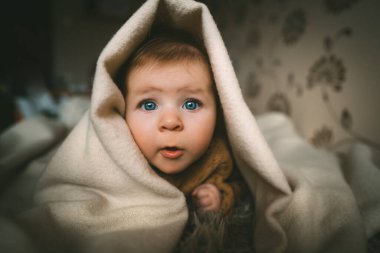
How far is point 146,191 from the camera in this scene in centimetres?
49

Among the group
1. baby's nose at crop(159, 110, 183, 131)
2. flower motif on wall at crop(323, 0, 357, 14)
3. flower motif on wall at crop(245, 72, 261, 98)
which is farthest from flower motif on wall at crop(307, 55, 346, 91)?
baby's nose at crop(159, 110, 183, 131)

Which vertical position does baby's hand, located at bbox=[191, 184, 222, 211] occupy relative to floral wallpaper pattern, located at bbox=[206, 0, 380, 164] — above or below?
below

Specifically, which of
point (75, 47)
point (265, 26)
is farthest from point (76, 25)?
point (265, 26)

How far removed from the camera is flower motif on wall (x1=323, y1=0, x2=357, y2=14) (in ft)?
2.54

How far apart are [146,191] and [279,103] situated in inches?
31.1

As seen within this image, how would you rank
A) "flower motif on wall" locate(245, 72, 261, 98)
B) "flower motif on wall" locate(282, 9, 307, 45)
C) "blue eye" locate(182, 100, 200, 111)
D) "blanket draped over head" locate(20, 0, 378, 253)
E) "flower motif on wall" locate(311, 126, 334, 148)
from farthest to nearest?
"flower motif on wall" locate(245, 72, 261, 98) → "flower motif on wall" locate(282, 9, 307, 45) → "flower motif on wall" locate(311, 126, 334, 148) → "blue eye" locate(182, 100, 200, 111) → "blanket draped over head" locate(20, 0, 378, 253)

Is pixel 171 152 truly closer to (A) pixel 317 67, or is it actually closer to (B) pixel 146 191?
(B) pixel 146 191

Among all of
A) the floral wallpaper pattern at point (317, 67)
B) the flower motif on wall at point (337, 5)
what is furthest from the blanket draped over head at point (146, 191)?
the flower motif on wall at point (337, 5)

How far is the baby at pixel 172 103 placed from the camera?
498 millimetres

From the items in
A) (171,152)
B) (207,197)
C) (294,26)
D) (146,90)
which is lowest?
(207,197)

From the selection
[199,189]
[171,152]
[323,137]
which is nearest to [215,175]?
Result: [199,189]

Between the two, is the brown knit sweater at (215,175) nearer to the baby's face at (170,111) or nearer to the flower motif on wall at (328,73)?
the baby's face at (170,111)

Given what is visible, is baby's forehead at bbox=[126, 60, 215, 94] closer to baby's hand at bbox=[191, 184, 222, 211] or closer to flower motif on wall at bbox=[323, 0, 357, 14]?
baby's hand at bbox=[191, 184, 222, 211]

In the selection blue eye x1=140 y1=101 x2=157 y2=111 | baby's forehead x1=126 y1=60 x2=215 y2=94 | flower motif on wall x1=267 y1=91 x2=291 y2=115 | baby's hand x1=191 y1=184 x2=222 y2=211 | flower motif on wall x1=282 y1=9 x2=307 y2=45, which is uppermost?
flower motif on wall x1=282 y1=9 x2=307 y2=45
